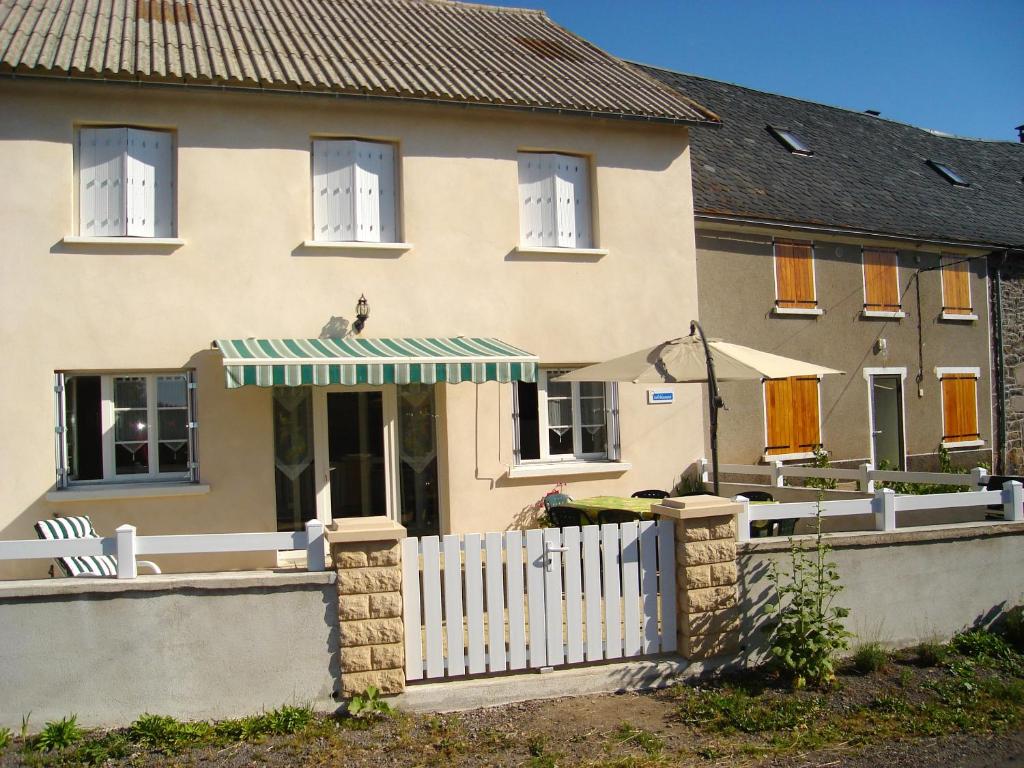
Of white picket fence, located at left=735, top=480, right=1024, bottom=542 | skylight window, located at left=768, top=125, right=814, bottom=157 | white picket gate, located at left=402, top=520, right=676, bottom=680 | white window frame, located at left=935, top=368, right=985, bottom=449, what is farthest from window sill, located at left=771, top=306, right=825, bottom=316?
white picket gate, located at left=402, top=520, right=676, bottom=680

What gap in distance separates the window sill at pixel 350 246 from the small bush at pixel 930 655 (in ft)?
28.4

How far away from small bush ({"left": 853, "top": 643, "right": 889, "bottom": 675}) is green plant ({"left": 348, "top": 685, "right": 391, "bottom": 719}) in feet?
15.5

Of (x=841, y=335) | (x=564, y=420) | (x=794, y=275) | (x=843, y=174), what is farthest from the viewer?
(x=843, y=174)

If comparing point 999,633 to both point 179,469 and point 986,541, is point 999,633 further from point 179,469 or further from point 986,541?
point 179,469

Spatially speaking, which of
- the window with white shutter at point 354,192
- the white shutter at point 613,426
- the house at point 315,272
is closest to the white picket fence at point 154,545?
the house at point 315,272

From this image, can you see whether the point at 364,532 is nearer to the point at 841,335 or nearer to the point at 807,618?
the point at 807,618

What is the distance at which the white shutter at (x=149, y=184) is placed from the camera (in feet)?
40.7

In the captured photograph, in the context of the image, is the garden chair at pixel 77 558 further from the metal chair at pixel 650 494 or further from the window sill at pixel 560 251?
the window sill at pixel 560 251

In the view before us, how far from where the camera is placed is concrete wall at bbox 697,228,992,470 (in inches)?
719

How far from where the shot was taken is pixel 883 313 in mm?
20891

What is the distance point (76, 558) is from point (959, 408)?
2057 cm

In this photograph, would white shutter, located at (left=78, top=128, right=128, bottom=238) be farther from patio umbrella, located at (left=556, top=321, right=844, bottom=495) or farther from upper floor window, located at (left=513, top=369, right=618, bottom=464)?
patio umbrella, located at (left=556, top=321, right=844, bottom=495)

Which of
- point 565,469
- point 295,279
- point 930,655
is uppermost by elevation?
point 295,279

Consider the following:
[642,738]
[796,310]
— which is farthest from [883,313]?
[642,738]
